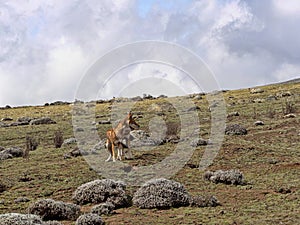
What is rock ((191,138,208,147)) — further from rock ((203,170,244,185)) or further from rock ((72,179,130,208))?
rock ((72,179,130,208))

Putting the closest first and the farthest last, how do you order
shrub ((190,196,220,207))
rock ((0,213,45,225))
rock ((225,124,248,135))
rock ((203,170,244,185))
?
1. rock ((0,213,45,225))
2. shrub ((190,196,220,207))
3. rock ((203,170,244,185))
4. rock ((225,124,248,135))

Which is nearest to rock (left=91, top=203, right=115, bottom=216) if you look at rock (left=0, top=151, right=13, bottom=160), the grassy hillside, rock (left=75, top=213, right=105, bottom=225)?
the grassy hillside

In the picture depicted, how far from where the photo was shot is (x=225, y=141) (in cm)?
2795

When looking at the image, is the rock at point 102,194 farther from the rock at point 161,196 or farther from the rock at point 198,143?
the rock at point 198,143

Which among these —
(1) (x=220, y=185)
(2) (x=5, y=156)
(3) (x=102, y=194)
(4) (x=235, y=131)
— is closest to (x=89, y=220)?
(3) (x=102, y=194)

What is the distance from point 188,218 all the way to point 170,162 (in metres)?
8.88

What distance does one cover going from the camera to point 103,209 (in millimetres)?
14469

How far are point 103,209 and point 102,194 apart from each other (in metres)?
1.36

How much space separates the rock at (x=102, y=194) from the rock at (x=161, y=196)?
0.45 metres

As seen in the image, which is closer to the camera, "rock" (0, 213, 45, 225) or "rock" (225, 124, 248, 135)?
"rock" (0, 213, 45, 225)

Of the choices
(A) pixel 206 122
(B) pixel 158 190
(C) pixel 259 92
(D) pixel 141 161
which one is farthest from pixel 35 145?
(C) pixel 259 92

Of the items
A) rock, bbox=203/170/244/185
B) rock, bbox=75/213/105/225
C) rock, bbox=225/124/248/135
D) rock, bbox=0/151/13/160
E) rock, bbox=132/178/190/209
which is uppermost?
rock, bbox=225/124/248/135

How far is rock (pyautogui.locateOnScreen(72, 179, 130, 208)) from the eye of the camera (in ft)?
50.7

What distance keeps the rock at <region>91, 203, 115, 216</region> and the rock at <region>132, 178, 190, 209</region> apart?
97cm
